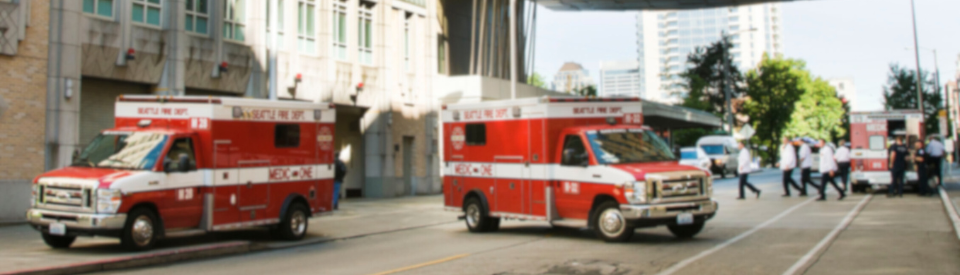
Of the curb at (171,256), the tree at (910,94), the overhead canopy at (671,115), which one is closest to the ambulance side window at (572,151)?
the curb at (171,256)

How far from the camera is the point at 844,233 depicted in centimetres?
1382

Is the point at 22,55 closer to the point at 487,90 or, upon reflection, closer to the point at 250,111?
the point at 250,111

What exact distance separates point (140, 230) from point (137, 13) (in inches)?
402

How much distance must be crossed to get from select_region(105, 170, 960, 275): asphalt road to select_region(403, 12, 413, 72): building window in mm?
15723

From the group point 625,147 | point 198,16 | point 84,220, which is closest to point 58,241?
point 84,220

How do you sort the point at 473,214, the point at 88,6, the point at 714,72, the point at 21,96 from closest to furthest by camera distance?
the point at 473,214 → the point at 21,96 → the point at 88,6 → the point at 714,72

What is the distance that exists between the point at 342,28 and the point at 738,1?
2248 centimetres

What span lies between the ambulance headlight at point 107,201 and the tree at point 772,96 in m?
76.2

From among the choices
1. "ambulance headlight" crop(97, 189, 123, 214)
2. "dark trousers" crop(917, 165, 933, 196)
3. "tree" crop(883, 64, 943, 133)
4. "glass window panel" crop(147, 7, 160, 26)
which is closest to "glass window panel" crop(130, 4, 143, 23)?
"glass window panel" crop(147, 7, 160, 26)

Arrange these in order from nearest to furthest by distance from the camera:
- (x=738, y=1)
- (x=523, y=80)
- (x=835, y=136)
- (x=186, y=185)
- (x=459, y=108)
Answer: (x=186, y=185), (x=459, y=108), (x=523, y=80), (x=738, y=1), (x=835, y=136)

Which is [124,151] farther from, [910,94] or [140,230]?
[910,94]

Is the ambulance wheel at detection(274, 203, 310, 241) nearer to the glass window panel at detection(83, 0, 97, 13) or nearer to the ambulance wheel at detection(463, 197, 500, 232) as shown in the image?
the ambulance wheel at detection(463, 197, 500, 232)

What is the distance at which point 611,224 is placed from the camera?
519 inches

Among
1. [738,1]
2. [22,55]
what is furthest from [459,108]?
[738,1]
